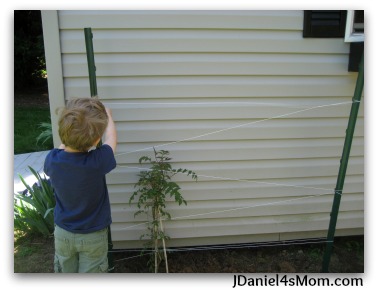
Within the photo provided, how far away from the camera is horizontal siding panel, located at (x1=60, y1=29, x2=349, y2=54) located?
7.73 feet

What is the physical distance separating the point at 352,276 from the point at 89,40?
2.40 meters

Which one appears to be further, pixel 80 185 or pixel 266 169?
pixel 266 169

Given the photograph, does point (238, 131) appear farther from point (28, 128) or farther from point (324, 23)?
point (28, 128)

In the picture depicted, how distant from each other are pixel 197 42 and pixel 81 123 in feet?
3.70

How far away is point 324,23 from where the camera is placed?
2.50 m

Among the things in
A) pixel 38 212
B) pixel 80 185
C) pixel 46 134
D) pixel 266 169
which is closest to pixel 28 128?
pixel 46 134

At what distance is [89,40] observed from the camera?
6.95 feet

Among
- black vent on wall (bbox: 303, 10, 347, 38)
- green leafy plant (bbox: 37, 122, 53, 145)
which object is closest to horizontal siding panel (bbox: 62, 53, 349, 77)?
black vent on wall (bbox: 303, 10, 347, 38)

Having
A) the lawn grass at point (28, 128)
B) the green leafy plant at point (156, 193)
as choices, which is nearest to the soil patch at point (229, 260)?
the green leafy plant at point (156, 193)

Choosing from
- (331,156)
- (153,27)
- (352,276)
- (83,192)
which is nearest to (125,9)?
(153,27)

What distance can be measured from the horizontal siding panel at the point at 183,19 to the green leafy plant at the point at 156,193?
34.7 inches

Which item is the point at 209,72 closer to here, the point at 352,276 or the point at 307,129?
the point at 307,129

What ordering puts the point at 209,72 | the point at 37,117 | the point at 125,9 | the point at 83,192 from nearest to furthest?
1. the point at 83,192
2. the point at 125,9
3. the point at 209,72
4. the point at 37,117

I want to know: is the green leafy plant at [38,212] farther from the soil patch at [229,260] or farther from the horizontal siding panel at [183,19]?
the horizontal siding panel at [183,19]
